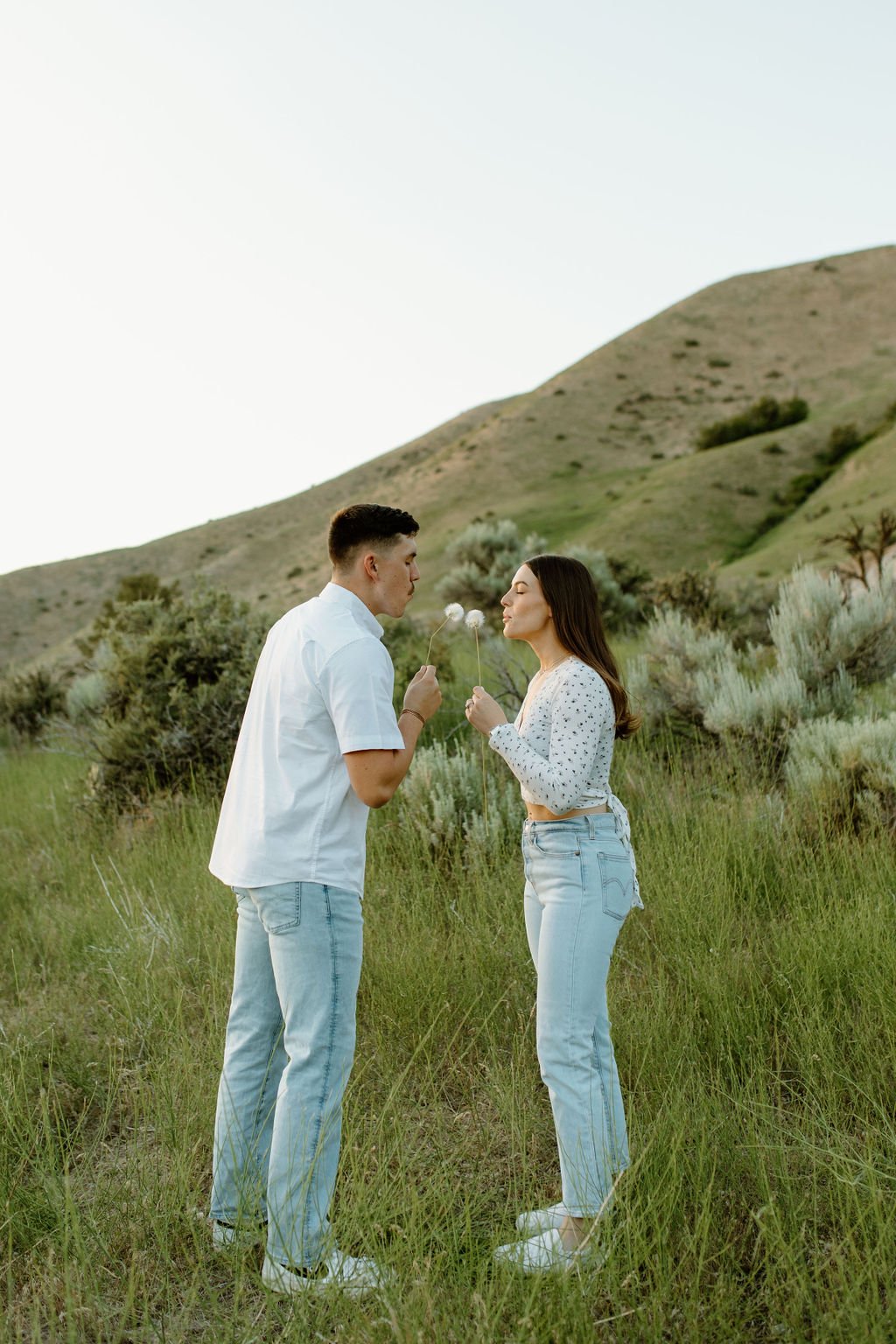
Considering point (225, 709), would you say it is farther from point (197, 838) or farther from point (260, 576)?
point (260, 576)

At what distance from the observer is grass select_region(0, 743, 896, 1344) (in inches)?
103

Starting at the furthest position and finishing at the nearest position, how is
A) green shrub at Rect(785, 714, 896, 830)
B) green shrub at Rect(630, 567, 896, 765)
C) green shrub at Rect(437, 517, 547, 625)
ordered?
green shrub at Rect(437, 517, 547, 625) < green shrub at Rect(630, 567, 896, 765) < green shrub at Rect(785, 714, 896, 830)

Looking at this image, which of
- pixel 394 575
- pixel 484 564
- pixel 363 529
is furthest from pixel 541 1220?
pixel 484 564

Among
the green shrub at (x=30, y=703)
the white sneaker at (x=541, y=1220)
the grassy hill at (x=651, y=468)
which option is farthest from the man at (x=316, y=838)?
the grassy hill at (x=651, y=468)

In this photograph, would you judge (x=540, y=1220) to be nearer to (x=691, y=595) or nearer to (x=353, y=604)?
(x=353, y=604)

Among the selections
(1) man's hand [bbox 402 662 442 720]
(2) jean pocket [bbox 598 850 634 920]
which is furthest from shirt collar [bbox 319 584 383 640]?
(2) jean pocket [bbox 598 850 634 920]

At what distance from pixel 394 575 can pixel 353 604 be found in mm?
165

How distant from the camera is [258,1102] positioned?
10.5ft

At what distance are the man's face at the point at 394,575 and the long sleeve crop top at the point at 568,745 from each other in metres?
0.50

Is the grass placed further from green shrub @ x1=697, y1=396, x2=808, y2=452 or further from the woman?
green shrub @ x1=697, y1=396, x2=808, y2=452

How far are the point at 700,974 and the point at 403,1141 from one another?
1476mm

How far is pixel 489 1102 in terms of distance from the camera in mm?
3945

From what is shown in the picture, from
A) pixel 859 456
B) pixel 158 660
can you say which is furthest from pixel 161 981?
pixel 859 456

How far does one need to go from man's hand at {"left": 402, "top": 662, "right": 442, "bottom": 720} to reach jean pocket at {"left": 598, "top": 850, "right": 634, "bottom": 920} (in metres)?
0.69
